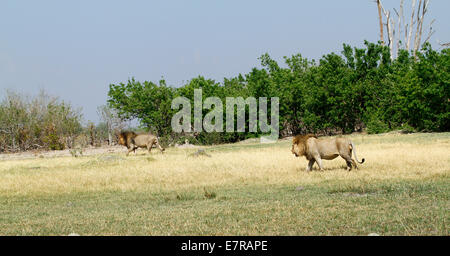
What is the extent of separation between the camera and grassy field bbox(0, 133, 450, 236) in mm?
8148

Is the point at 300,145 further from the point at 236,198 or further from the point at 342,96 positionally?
the point at 342,96

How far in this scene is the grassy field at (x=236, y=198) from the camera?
8148 millimetres

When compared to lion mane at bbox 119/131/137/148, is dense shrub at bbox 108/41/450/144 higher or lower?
higher

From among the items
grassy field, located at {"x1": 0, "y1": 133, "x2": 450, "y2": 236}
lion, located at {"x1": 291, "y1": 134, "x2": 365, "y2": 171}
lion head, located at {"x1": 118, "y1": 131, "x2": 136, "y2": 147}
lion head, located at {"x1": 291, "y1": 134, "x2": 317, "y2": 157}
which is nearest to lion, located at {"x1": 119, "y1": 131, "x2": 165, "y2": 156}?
lion head, located at {"x1": 118, "y1": 131, "x2": 136, "y2": 147}

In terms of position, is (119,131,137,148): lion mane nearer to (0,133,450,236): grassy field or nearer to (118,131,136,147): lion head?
(118,131,136,147): lion head

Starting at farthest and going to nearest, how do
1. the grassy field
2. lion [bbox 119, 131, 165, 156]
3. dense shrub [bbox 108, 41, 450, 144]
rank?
dense shrub [bbox 108, 41, 450, 144]
lion [bbox 119, 131, 165, 156]
the grassy field

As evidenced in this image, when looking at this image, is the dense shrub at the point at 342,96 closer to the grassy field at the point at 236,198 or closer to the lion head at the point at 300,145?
the grassy field at the point at 236,198

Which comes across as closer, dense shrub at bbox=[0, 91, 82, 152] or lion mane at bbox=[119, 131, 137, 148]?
lion mane at bbox=[119, 131, 137, 148]

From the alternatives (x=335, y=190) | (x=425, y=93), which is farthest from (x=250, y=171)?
(x=425, y=93)

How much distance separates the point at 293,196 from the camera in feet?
38.2

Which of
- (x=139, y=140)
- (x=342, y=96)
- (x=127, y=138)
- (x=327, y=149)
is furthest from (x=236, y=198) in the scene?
(x=342, y=96)

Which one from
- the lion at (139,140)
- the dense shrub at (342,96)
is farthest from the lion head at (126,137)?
the dense shrub at (342,96)

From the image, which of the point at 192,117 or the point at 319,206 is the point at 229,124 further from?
the point at 319,206
